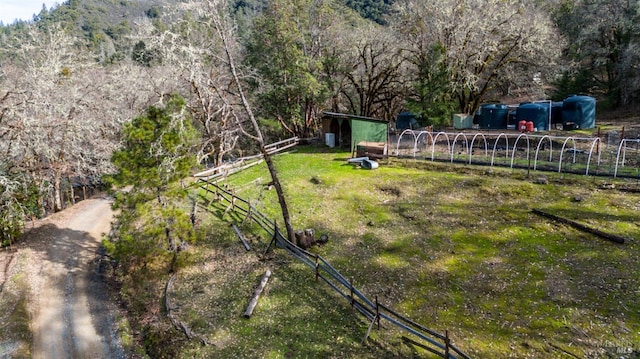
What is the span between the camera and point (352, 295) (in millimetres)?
12867

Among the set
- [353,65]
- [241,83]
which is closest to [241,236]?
[241,83]

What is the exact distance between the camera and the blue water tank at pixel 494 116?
33.3 meters

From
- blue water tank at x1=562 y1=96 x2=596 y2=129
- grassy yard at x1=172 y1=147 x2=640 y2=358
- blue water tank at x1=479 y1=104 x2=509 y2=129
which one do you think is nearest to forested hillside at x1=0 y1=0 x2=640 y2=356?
blue water tank at x1=479 y1=104 x2=509 y2=129

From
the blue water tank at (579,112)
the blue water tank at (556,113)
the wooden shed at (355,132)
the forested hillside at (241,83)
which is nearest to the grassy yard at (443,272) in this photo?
the forested hillside at (241,83)

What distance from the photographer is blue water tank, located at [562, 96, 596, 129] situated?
2950 centimetres

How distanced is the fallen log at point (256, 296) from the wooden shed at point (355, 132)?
49.6ft

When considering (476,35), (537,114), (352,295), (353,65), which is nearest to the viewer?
(352,295)

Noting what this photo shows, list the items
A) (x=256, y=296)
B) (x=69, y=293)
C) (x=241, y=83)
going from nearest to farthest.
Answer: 1. (x=256, y=296)
2. (x=69, y=293)
3. (x=241, y=83)

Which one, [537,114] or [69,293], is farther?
[537,114]

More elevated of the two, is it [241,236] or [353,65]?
[353,65]

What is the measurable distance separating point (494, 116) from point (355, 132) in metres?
13.0

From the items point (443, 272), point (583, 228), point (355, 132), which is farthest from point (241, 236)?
point (355, 132)

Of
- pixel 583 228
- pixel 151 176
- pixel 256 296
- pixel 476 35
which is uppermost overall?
pixel 476 35

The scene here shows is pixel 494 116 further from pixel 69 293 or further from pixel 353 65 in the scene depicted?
pixel 69 293
